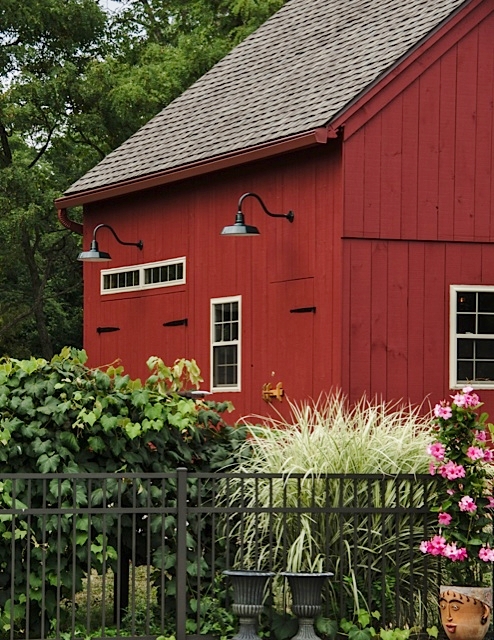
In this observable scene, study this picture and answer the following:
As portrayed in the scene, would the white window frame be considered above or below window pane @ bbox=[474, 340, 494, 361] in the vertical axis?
above

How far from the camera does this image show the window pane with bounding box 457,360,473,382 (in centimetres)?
1549

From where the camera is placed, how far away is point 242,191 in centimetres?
1728

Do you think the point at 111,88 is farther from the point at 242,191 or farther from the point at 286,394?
the point at 286,394

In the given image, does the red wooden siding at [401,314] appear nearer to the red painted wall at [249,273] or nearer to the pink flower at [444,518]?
the red painted wall at [249,273]

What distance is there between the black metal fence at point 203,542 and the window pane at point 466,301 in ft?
20.7

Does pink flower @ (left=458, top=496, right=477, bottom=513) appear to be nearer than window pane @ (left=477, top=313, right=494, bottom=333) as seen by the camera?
Yes

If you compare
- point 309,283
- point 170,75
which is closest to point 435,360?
point 309,283

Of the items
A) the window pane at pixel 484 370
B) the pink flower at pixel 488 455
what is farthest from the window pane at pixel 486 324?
the pink flower at pixel 488 455

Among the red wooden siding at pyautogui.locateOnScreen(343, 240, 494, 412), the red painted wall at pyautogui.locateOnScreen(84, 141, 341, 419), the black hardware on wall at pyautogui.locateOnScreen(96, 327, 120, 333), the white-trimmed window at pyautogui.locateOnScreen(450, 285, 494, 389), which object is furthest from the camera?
the black hardware on wall at pyautogui.locateOnScreen(96, 327, 120, 333)

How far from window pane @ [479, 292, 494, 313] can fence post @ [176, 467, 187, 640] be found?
737cm

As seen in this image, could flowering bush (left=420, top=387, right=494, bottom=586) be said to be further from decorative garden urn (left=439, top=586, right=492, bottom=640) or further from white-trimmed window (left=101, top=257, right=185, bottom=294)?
white-trimmed window (left=101, top=257, right=185, bottom=294)

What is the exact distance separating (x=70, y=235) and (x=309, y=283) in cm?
1853

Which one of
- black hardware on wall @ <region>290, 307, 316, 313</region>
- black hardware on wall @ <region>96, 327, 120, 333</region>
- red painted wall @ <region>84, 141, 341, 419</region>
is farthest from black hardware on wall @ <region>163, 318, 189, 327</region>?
black hardware on wall @ <region>290, 307, 316, 313</region>

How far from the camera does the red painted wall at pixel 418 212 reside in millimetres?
15031
